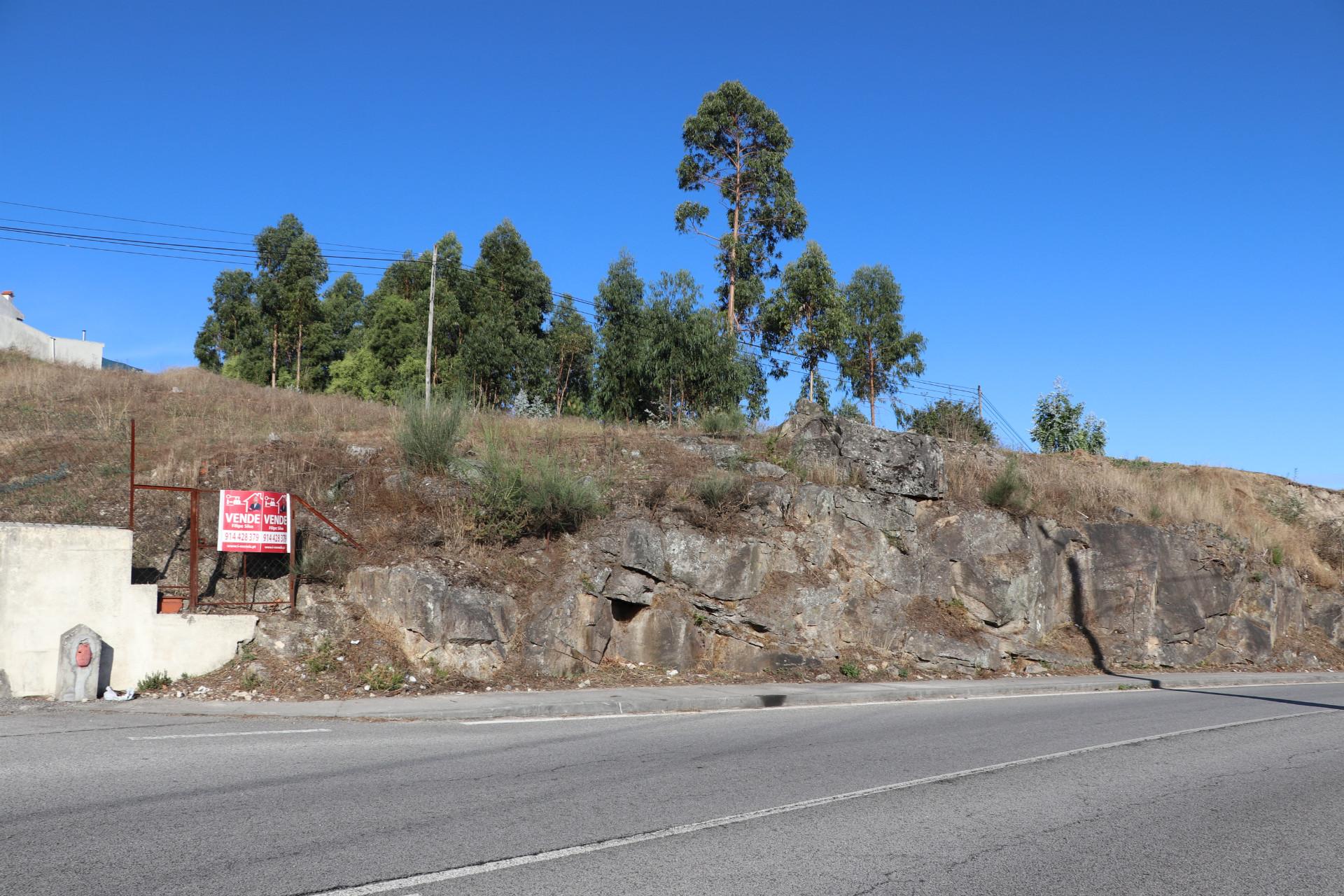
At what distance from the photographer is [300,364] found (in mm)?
55281

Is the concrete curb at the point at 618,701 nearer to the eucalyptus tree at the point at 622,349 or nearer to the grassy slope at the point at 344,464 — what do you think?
the grassy slope at the point at 344,464

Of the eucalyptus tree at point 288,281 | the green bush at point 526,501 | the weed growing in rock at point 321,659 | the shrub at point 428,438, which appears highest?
the eucalyptus tree at point 288,281

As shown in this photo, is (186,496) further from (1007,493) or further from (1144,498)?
(1144,498)

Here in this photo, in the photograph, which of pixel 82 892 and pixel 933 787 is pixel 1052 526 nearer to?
pixel 933 787

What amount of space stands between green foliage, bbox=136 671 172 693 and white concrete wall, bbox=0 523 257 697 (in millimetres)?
69

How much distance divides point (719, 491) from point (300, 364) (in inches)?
1748

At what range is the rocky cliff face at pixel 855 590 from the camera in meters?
15.0

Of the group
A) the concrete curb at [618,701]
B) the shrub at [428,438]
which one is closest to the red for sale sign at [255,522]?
the concrete curb at [618,701]

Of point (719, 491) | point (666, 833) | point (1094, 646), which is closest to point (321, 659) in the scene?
point (719, 491)

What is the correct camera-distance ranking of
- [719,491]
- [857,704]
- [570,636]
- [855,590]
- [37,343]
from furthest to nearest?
[37,343] < [855,590] < [719,491] < [570,636] < [857,704]

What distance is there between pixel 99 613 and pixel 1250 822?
1321 centimetres

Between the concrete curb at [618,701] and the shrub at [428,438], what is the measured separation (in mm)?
5461

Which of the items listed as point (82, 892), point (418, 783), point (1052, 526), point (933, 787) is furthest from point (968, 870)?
point (1052, 526)

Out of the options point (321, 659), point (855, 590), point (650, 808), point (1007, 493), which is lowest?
point (650, 808)
